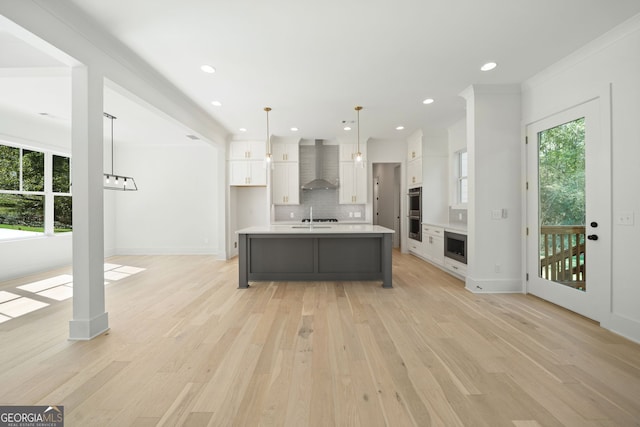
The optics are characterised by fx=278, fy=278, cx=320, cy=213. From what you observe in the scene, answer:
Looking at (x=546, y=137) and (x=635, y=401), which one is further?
(x=546, y=137)

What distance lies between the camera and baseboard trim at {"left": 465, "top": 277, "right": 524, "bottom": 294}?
382cm

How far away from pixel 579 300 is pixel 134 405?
415 centimetres

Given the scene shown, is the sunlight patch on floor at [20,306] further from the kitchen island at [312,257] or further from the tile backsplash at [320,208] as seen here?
the tile backsplash at [320,208]

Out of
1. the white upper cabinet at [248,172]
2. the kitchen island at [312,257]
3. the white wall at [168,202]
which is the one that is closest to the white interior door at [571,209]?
the kitchen island at [312,257]

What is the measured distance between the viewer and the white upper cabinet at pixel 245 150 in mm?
6488

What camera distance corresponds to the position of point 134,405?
1.64m

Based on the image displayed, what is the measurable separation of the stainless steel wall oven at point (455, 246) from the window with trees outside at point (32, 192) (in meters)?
7.61

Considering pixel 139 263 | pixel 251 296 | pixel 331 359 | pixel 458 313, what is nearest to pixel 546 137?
pixel 458 313

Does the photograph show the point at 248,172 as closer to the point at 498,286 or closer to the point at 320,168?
the point at 320,168

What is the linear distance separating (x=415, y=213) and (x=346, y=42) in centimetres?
445

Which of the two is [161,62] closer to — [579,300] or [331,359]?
[331,359]

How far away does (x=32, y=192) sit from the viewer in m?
5.21

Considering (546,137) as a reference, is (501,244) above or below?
below

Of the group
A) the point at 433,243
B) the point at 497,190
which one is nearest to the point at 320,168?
the point at 433,243
